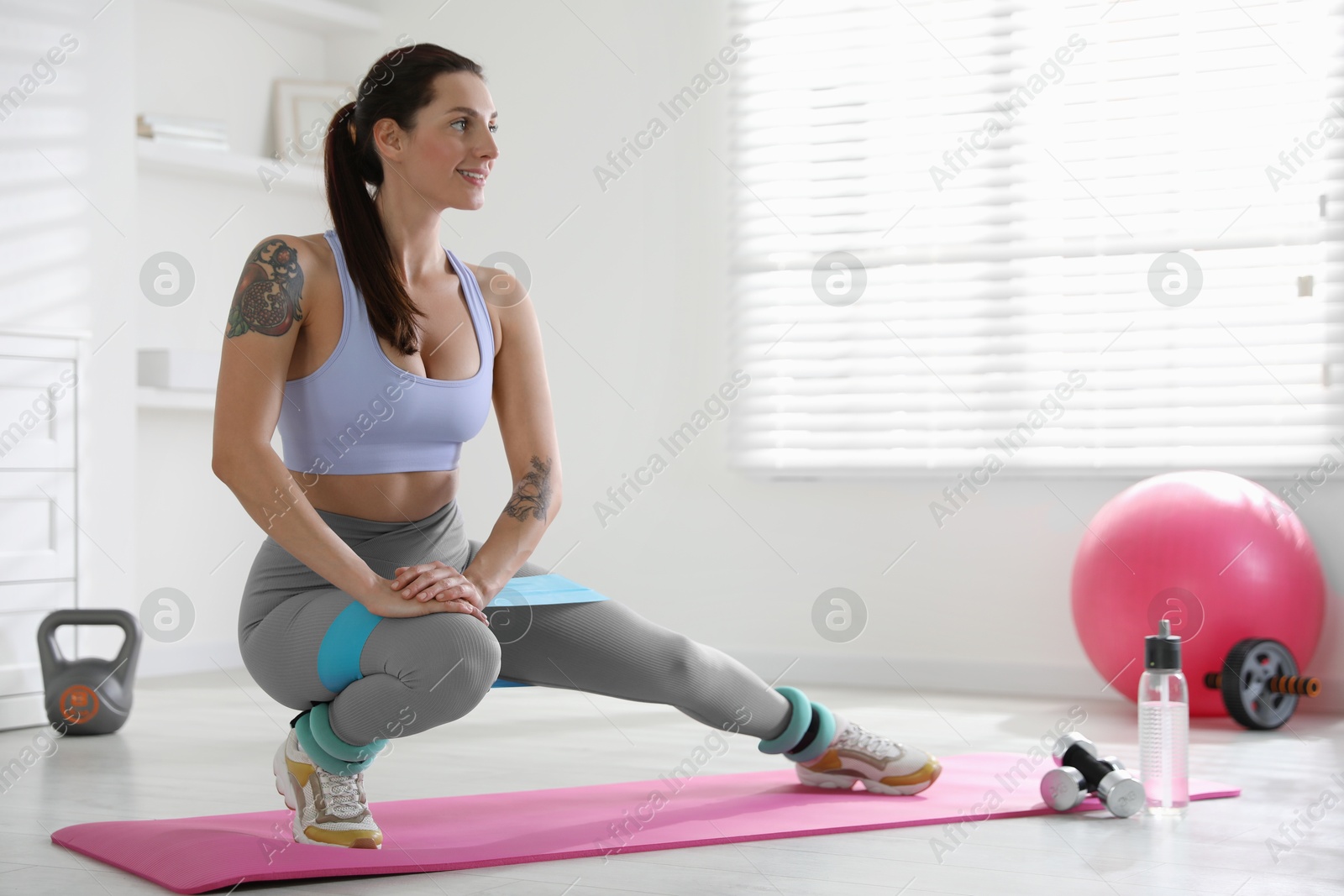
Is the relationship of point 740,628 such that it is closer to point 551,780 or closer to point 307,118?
point 551,780

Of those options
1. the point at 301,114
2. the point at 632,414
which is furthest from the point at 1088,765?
the point at 301,114

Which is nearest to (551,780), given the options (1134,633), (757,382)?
(1134,633)

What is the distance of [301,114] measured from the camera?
14.2 feet

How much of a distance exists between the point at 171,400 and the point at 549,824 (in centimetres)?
226

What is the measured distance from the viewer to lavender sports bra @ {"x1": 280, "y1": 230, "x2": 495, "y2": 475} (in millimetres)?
1766

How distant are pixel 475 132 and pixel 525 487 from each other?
1.56 feet

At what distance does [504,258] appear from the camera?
13.8 feet

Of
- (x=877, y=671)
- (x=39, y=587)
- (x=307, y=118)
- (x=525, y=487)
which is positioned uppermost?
(x=307, y=118)

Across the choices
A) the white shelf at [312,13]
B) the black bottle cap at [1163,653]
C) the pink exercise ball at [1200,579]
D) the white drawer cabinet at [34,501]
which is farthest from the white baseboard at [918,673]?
the white shelf at [312,13]

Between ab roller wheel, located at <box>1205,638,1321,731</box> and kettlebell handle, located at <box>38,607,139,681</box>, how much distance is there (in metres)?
2.23

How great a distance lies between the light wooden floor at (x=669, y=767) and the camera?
1.64 metres

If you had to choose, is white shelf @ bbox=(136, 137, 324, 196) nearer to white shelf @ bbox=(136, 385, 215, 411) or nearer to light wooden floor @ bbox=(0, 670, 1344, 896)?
white shelf @ bbox=(136, 385, 215, 411)

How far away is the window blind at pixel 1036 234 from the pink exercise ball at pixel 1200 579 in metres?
0.34

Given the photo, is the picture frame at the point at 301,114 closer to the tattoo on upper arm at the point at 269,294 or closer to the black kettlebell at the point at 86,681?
the black kettlebell at the point at 86,681
